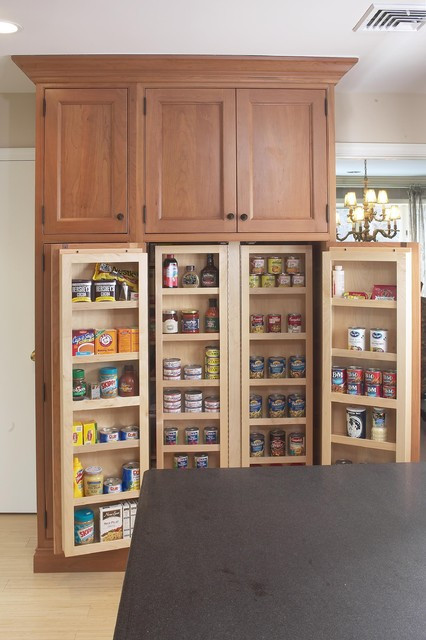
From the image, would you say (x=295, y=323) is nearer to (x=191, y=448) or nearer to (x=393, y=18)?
(x=191, y=448)

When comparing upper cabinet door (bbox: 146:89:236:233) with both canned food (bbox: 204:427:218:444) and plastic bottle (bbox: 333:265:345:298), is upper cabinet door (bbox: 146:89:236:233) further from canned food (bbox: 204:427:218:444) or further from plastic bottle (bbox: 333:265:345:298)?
canned food (bbox: 204:427:218:444)

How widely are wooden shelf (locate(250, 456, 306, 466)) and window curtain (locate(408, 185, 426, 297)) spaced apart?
93.0 inches

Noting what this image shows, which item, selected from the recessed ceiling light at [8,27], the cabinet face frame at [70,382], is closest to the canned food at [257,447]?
the cabinet face frame at [70,382]

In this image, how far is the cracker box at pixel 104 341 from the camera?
2639mm

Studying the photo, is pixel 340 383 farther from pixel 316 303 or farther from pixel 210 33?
pixel 210 33

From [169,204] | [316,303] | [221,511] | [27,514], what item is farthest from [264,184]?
[27,514]

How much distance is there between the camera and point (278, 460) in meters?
2.92

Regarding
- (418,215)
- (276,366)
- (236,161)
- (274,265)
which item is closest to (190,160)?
(236,161)

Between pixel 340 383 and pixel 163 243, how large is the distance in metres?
1.17

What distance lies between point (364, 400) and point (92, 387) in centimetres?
134

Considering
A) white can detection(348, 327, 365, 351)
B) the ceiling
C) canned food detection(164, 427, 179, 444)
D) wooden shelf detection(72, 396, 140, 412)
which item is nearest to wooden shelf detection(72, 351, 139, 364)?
wooden shelf detection(72, 396, 140, 412)

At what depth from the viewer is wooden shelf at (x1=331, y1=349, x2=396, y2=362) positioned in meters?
2.63

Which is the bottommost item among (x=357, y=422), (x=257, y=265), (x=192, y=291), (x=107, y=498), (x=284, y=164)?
(x=107, y=498)

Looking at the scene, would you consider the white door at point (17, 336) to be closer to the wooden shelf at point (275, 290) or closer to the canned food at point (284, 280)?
the wooden shelf at point (275, 290)
